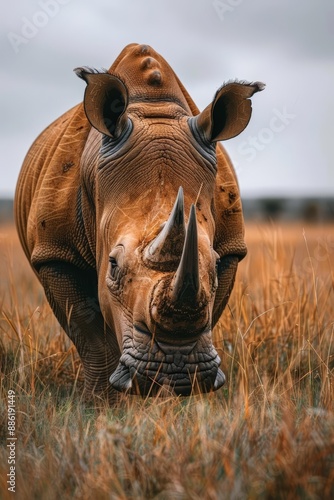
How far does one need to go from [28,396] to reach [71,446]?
1.11m

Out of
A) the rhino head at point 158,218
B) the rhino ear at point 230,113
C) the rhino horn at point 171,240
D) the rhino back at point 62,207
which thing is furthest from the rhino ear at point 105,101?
the rhino horn at point 171,240

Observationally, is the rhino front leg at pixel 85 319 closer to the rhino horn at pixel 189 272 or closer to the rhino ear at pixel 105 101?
the rhino ear at pixel 105 101

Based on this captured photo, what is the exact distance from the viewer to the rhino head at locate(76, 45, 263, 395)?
3936mm

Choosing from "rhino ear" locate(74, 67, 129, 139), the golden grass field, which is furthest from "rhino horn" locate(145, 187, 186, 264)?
"rhino ear" locate(74, 67, 129, 139)

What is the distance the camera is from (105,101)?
4.88 m

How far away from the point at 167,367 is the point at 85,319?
173 cm

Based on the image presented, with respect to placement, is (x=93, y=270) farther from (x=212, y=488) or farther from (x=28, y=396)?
(x=212, y=488)

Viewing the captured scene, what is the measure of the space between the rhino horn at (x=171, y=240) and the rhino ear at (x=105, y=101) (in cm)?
102

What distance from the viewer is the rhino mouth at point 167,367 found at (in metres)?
3.96

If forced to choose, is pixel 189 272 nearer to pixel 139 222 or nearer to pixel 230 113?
pixel 139 222

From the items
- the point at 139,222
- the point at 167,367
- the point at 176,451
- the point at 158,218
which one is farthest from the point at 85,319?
the point at 176,451

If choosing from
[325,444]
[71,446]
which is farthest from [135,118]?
[325,444]

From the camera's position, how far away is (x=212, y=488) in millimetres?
3051

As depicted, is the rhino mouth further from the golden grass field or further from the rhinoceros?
the golden grass field
